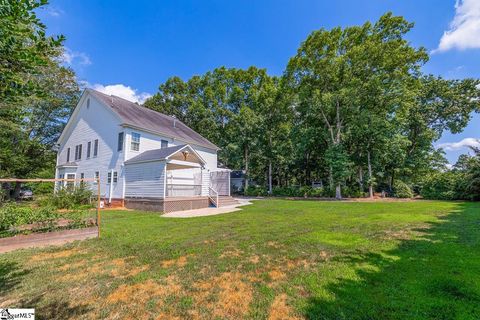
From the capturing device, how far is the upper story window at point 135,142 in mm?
15875

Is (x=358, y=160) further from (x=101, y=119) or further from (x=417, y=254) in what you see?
(x=101, y=119)

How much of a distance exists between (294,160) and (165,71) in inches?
974

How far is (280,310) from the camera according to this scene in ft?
9.09

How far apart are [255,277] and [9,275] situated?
4369mm

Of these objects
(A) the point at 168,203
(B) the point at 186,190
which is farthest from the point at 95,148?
(A) the point at 168,203

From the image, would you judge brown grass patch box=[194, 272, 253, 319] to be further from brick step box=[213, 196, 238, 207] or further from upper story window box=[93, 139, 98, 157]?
upper story window box=[93, 139, 98, 157]

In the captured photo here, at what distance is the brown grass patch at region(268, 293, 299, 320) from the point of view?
2.63 metres

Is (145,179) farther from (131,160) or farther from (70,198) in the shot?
(70,198)

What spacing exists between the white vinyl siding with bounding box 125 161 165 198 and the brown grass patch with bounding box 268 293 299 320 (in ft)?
36.7

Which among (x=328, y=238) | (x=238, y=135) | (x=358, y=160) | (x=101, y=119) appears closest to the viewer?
(x=328, y=238)

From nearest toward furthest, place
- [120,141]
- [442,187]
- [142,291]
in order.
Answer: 1. [142,291]
2. [120,141]
3. [442,187]

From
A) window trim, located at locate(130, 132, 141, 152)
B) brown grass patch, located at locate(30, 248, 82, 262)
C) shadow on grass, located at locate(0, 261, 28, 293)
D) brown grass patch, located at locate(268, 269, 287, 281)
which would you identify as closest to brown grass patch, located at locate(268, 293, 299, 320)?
brown grass patch, located at locate(268, 269, 287, 281)

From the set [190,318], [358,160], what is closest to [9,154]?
[190,318]

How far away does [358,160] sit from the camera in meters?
24.1
